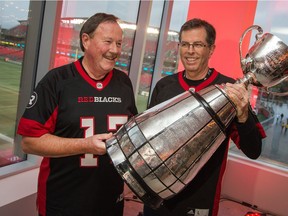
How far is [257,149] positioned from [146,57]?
226cm

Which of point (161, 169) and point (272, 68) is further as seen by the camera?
point (272, 68)

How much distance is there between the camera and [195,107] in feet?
2.61

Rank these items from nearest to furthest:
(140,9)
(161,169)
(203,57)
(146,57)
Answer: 1. (161,169)
2. (203,57)
3. (140,9)
4. (146,57)

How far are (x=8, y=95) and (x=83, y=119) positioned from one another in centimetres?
121

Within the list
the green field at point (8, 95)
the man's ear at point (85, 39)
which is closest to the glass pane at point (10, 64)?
the green field at point (8, 95)

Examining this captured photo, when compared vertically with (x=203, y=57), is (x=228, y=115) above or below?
below

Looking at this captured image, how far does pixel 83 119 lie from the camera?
43.5 inches

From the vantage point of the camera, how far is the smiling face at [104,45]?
3.62ft

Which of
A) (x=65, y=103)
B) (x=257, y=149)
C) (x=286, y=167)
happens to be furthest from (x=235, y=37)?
(x=65, y=103)

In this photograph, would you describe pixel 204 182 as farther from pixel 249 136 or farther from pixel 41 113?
pixel 41 113

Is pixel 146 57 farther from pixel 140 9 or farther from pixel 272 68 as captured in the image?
pixel 272 68

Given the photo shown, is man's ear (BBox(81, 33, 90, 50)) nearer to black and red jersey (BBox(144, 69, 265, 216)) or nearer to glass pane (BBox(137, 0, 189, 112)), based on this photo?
black and red jersey (BBox(144, 69, 265, 216))

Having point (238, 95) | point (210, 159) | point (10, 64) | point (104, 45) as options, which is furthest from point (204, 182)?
point (10, 64)

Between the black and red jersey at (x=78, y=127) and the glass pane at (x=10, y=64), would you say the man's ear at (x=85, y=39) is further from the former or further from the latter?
the glass pane at (x=10, y=64)
